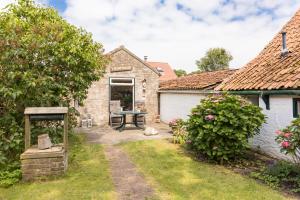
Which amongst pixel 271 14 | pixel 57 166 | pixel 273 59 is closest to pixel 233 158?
pixel 273 59

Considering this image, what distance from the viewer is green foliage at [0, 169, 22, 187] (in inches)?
246

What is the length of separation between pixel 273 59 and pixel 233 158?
4.46 meters

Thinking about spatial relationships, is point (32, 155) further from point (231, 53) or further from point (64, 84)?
point (231, 53)

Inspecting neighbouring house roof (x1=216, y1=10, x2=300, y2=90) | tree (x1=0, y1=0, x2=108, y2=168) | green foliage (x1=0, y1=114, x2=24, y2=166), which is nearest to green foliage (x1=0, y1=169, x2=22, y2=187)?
green foliage (x1=0, y1=114, x2=24, y2=166)

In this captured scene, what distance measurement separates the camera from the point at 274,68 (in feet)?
30.8

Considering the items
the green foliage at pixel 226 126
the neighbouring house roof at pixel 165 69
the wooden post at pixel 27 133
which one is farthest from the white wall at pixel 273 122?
the neighbouring house roof at pixel 165 69

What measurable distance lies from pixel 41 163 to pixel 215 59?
3863cm

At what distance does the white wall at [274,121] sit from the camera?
7.93m

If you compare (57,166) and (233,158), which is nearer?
(57,166)

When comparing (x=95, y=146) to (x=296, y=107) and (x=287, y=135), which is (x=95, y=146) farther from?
(x=296, y=107)

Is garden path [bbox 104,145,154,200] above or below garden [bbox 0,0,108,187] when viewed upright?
below

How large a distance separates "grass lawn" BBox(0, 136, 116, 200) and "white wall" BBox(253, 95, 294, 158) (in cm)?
525

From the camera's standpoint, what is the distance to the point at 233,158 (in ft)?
27.1

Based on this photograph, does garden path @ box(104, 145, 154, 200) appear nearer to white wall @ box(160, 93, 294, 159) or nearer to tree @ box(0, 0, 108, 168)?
tree @ box(0, 0, 108, 168)
